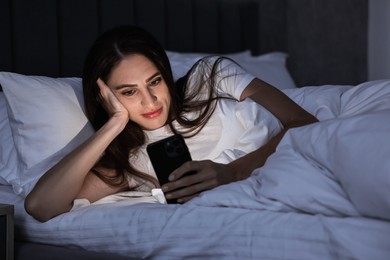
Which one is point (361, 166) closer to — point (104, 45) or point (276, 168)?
point (276, 168)

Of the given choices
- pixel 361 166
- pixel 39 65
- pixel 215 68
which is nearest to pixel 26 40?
pixel 39 65

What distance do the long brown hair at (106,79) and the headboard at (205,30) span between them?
40 cm

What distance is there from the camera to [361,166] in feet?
3.68

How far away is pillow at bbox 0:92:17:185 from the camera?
6.10ft

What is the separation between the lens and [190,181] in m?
1.55

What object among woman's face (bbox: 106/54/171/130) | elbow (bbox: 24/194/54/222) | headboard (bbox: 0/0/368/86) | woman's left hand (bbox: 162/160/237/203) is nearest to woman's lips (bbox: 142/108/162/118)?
woman's face (bbox: 106/54/171/130)

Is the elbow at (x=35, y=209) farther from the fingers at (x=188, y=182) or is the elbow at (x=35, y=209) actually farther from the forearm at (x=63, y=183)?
the fingers at (x=188, y=182)

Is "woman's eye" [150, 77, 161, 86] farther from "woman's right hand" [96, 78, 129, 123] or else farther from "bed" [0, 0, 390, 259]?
"bed" [0, 0, 390, 259]

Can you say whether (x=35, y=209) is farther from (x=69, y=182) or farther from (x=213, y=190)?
(x=213, y=190)

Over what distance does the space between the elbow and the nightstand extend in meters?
0.07

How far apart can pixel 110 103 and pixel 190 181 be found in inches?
15.1

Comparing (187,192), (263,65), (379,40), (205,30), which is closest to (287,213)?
(187,192)

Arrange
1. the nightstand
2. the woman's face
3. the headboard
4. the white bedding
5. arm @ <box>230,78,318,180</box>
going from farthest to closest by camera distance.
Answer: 1. the headboard
2. the woman's face
3. arm @ <box>230,78,318,180</box>
4. the nightstand
5. the white bedding

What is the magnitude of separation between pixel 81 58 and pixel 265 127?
84cm
